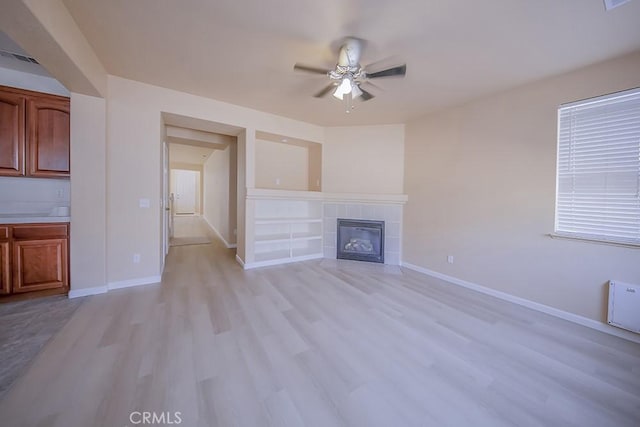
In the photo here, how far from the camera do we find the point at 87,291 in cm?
278

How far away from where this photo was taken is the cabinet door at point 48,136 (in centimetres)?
272

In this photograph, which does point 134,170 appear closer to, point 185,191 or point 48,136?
point 48,136

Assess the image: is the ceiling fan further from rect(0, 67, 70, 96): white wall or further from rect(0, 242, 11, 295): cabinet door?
rect(0, 242, 11, 295): cabinet door

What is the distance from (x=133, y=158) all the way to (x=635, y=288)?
5.52 m

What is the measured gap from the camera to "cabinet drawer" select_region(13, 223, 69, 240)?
2.55 m

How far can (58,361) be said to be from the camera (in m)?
1.69

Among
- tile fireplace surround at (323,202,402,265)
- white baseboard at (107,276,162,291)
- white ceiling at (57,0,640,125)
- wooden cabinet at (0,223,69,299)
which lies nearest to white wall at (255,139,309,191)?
tile fireplace surround at (323,202,402,265)

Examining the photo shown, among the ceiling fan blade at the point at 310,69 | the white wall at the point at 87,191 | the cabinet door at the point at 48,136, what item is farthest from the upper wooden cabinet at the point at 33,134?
the ceiling fan blade at the point at 310,69

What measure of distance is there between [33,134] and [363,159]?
4599 millimetres

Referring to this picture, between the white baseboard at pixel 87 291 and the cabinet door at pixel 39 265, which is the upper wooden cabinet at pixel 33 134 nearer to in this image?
the cabinet door at pixel 39 265

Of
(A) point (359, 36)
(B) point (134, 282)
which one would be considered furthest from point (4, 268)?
(A) point (359, 36)

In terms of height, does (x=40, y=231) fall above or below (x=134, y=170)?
below

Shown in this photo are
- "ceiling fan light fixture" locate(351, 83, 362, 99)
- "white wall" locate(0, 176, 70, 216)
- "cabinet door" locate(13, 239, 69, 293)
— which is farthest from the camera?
"white wall" locate(0, 176, 70, 216)

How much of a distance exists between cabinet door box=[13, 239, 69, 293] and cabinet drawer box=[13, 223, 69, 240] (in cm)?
6
